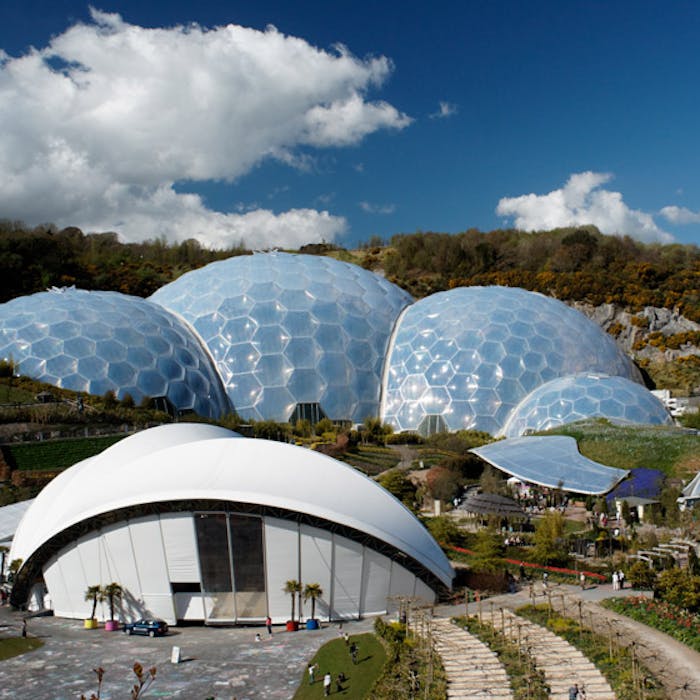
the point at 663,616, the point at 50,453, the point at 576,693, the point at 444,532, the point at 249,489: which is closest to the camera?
the point at 576,693

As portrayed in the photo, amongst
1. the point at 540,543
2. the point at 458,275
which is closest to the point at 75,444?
the point at 540,543

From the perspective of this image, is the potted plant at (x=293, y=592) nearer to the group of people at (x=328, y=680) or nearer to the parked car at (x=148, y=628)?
the parked car at (x=148, y=628)

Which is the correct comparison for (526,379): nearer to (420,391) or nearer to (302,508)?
(420,391)

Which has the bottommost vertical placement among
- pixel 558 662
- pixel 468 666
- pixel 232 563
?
pixel 468 666

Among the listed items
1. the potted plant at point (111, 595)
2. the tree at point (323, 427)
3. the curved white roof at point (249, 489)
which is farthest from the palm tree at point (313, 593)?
the tree at point (323, 427)

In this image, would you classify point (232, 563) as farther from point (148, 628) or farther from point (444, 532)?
point (444, 532)

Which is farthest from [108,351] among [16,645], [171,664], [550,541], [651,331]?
[651,331]

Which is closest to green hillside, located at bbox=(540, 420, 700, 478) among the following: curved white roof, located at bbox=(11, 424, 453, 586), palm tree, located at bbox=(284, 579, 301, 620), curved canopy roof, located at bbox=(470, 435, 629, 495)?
curved canopy roof, located at bbox=(470, 435, 629, 495)
